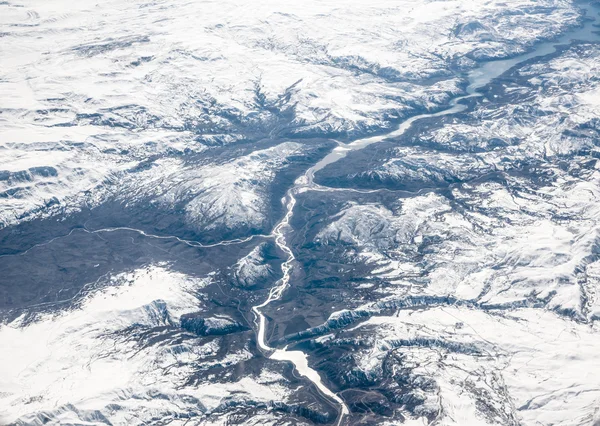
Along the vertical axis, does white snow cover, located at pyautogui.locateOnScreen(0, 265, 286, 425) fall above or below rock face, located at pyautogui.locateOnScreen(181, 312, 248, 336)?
above

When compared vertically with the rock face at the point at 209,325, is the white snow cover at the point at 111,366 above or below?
above

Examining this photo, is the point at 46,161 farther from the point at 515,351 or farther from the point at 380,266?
the point at 515,351

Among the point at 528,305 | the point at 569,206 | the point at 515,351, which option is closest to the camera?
the point at 515,351

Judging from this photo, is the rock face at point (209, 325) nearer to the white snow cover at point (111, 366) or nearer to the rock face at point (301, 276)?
the rock face at point (301, 276)

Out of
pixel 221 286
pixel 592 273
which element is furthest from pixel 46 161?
pixel 592 273

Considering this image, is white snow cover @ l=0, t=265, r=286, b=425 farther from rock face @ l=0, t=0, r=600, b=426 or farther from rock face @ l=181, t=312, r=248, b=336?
rock face @ l=181, t=312, r=248, b=336

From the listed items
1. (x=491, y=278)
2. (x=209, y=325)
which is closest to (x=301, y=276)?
(x=209, y=325)

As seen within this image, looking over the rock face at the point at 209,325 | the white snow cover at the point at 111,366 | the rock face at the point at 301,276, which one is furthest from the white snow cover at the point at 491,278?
the white snow cover at the point at 111,366

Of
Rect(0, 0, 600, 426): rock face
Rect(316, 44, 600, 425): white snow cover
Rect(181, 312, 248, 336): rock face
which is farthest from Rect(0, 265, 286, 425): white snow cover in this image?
Rect(316, 44, 600, 425): white snow cover
